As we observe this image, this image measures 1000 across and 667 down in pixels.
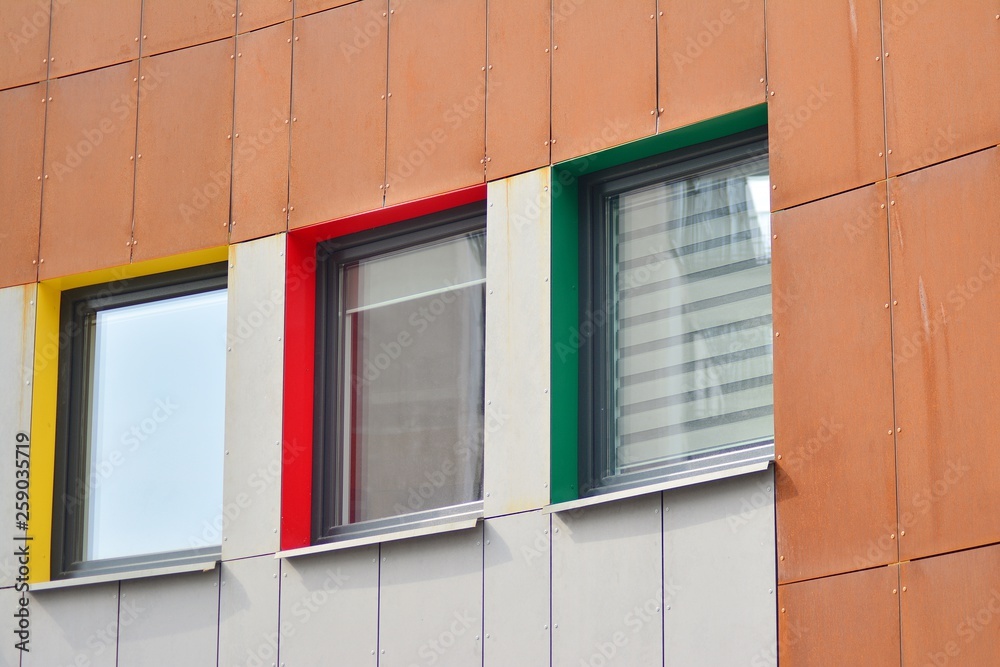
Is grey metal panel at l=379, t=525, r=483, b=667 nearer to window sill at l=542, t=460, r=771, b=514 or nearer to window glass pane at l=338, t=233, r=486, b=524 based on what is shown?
window glass pane at l=338, t=233, r=486, b=524

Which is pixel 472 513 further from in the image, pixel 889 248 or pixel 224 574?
pixel 889 248

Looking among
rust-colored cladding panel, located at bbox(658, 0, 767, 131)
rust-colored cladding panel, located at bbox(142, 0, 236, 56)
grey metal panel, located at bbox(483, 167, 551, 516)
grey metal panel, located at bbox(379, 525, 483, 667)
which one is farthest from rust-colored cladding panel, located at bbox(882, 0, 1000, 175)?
rust-colored cladding panel, located at bbox(142, 0, 236, 56)

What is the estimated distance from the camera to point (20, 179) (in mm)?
10547

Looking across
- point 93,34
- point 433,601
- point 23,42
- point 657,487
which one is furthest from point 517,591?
point 23,42

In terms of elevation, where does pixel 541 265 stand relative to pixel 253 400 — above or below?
above

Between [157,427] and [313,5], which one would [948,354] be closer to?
[313,5]

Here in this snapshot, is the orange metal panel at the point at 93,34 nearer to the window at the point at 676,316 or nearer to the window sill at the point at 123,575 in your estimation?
the window sill at the point at 123,575

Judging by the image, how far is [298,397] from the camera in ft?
30.7

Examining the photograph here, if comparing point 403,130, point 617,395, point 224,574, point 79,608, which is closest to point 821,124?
point 617,395

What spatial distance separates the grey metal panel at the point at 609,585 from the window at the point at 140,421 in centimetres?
272

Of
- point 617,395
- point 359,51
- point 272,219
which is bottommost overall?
point 617,395

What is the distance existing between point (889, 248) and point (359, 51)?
148 inches

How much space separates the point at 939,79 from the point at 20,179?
20.7 ft

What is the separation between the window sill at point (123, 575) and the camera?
9161mm
